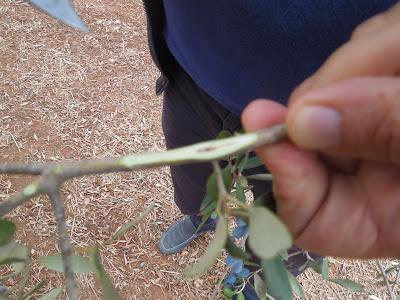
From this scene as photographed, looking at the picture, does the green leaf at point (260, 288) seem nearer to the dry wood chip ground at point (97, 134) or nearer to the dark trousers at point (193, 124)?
the dark trousers at point (193, 124)

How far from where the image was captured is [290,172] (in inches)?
17.2

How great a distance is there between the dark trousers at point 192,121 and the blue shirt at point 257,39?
0.22 feet

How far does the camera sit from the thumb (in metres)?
0.37

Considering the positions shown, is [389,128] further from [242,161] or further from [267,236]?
[242,161]

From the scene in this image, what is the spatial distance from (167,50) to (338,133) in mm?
591

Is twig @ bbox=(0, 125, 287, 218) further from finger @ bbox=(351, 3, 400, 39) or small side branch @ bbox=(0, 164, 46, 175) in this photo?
finger @ bbox=(351, 3, 400, 39)

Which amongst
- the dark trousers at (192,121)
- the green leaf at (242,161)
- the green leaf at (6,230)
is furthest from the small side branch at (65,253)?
the dark trousers at (192,121)

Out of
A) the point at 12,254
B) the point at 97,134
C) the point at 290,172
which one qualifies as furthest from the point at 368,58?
the point at 97,134

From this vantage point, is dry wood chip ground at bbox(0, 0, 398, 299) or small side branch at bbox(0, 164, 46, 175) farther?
dry wood chip ground at bbox(0, 0, 398, 299)

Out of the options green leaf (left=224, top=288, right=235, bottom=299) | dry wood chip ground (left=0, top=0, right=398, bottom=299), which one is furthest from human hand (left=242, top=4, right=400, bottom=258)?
dry wood chip ground (left=0, top=0, right=398, bottom=299)

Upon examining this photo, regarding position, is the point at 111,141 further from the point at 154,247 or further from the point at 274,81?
the point at 274,81

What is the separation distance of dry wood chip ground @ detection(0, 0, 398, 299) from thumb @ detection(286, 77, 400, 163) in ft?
3.76

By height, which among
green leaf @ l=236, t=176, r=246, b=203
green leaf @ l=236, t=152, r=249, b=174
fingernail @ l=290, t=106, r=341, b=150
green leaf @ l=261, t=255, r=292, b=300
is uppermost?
fingernail @ l=290, t=106, r=341, b=150

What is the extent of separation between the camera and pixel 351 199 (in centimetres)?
48
